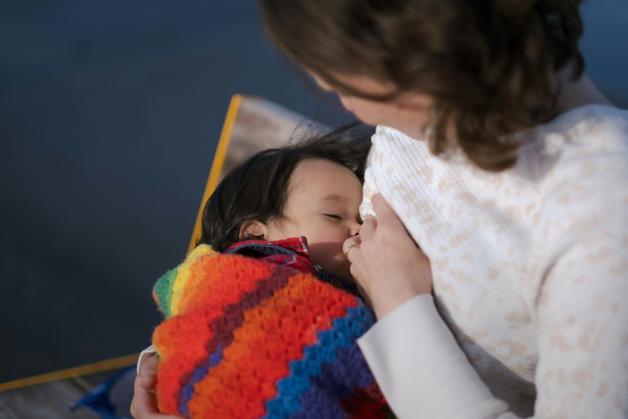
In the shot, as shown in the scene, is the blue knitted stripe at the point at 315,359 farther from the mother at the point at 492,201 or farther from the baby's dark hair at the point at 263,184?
the baby's dark hair at the point at 263,184

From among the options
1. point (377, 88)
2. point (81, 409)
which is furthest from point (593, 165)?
point (81, 409)

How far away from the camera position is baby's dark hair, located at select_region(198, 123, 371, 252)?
3.71 ft

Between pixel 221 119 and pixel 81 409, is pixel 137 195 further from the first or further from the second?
pixel 81 409

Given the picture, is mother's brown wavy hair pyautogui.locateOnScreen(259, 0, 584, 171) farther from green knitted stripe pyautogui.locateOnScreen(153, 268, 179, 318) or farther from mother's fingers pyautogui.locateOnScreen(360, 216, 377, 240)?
green knitted stripe pyautogui.locateOnScreen(153, 268, 179, 318)

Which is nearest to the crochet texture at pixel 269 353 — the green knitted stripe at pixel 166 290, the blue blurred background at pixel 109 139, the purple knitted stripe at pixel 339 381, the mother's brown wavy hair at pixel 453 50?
the purple knitted stripe at pixel 339 381

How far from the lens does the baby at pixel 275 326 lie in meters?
0.80

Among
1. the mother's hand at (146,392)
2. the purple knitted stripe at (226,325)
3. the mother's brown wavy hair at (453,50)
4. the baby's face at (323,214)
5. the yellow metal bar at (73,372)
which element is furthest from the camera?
the yellow metal bar at (73,372)

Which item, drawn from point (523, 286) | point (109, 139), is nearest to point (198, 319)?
point (523, 286)

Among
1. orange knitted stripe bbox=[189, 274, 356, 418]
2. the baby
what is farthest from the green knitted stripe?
orange knitted stripe bbox=[189, 274, 356, 418]

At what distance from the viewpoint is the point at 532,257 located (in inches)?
25.9

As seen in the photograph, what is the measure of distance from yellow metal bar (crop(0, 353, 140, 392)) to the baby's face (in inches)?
28.9

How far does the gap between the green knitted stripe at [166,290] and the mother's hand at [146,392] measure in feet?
0.25

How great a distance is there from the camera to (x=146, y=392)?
990 mm

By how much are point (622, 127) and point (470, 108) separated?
14 centimetres
